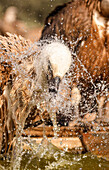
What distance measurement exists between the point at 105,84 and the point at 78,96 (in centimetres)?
22

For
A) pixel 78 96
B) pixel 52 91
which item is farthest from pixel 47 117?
pixel 78 96

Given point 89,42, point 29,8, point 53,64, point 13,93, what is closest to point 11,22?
point 29,8

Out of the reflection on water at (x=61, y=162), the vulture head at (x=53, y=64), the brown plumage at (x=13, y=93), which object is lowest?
the reflection on water at (x=61, y=162)

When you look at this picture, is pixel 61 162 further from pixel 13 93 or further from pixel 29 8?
pixel 29 8

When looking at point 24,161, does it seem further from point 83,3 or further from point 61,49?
point 83,3

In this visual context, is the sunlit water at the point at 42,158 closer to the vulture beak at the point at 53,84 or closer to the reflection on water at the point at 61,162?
the reflection on water at the point at 61,162

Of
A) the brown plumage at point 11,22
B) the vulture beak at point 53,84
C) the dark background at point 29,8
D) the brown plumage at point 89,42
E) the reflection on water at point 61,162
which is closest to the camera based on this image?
the reflection on water at point 61,162

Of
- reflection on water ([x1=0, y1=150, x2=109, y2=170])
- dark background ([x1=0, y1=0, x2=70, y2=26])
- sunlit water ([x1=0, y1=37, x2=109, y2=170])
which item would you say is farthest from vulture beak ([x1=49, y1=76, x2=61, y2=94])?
dark background ([x1=0, y1=0, x2=70, y2=26])

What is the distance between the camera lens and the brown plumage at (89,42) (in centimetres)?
148

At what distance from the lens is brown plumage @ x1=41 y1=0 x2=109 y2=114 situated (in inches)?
58.3

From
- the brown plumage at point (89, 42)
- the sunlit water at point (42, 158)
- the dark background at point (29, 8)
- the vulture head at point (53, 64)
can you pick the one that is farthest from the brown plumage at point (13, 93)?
the dark background at point (29, 8)

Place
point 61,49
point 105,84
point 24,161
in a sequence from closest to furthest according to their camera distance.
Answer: point 24,161 → point 61,49 → point 105,84

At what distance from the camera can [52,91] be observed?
1217mm

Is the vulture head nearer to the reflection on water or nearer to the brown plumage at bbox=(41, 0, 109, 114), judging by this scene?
the brown plumage at bbox=(41, 0, 109, 114)
